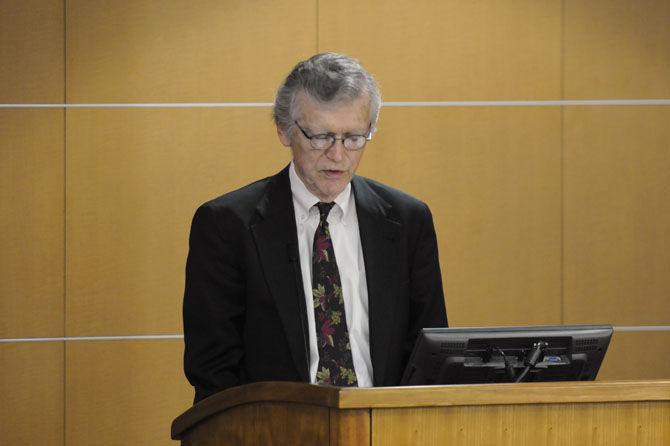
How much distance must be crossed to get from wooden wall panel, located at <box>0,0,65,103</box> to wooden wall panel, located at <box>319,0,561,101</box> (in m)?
1.17

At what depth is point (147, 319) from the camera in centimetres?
489

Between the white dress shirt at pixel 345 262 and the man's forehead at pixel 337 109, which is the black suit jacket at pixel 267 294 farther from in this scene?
the man's forehead at pixel 337 109

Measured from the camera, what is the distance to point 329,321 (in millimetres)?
2760

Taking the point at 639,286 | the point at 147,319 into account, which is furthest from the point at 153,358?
the point at 639,286

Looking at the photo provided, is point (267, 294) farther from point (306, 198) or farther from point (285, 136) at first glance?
point (285, 136)

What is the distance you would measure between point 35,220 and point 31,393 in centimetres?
77

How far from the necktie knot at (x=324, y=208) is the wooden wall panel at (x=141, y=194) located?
6.70 ft

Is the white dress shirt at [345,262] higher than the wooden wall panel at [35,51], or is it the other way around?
the wooden wall panel at [35,51]

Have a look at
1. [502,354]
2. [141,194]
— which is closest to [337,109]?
[502,354]

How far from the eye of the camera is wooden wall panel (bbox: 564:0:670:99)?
4.97 m

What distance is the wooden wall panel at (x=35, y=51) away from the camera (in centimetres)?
484

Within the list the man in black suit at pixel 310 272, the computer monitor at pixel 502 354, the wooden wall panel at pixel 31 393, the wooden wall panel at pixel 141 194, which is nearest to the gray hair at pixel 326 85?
the man in black suit at pixel 310 272

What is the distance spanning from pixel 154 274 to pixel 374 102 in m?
2.28

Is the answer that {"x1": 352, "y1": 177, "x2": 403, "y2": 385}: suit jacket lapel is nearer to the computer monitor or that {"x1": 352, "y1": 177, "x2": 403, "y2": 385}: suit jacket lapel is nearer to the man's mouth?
the man's mouth
